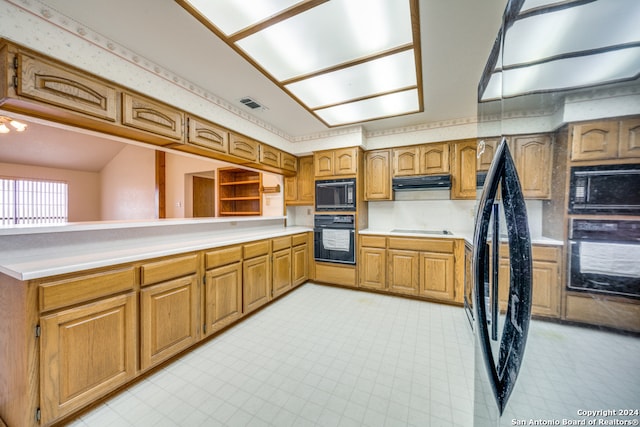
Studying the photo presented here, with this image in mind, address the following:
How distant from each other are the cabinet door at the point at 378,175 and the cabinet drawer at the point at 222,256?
2.06 m

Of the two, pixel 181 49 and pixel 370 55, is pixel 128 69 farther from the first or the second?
pixel 370 55

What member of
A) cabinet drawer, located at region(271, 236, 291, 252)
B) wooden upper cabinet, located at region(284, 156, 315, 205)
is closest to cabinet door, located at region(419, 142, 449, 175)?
wooden upper cabinet, located at region(284, 156, 315, 205)

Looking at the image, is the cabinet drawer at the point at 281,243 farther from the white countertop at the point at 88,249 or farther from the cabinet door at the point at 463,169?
the cabinet door at the point at 463,169

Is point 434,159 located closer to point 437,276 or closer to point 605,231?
point 437,276

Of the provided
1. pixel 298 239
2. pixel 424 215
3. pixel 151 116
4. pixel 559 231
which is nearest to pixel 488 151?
pixel 559 231

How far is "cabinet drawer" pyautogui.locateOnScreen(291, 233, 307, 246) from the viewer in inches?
132

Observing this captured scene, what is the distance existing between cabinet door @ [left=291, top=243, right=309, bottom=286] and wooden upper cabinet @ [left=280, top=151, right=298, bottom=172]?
1249 millimetres

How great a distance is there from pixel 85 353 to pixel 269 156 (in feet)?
8.59

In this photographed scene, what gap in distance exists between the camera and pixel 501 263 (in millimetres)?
→ 811


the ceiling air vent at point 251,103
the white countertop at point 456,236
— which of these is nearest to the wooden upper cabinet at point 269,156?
the ceiling air vent at point 251,103

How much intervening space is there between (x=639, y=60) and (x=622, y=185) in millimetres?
255

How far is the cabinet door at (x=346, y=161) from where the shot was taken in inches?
133

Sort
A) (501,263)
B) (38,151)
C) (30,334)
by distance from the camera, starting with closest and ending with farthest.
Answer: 1. (501,263)
2. (30,334)
3. (38,151)

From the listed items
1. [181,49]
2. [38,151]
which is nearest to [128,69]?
[181,49]
